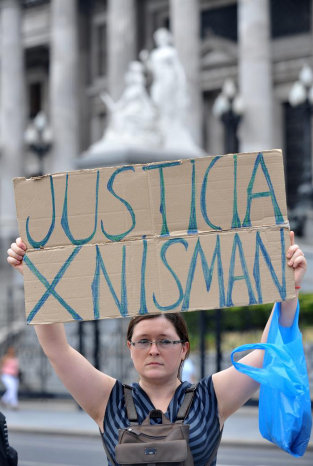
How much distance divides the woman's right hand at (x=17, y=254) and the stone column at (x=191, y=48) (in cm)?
3264

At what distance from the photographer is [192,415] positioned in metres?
3.30

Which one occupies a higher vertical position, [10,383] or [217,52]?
[217,52]

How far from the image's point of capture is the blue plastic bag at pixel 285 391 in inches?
130

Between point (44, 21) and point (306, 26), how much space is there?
13131 mm

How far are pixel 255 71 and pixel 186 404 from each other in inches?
1337

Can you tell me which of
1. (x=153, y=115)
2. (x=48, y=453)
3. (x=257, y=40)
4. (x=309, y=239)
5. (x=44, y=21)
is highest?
(x=44, y=21)

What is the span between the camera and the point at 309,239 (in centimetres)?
2931

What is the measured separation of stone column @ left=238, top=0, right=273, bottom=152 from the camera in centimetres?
3550

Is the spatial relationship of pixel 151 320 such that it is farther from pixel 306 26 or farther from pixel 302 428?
pixel 306 26

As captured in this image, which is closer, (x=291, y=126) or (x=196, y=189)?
(x=196, y=189)

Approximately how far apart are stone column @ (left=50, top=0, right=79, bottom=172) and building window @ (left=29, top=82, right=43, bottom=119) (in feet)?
35.5

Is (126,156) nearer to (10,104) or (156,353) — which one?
(156,353)

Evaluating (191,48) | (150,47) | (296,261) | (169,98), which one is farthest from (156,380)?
(150,47)

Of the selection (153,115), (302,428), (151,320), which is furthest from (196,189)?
(153,115)
